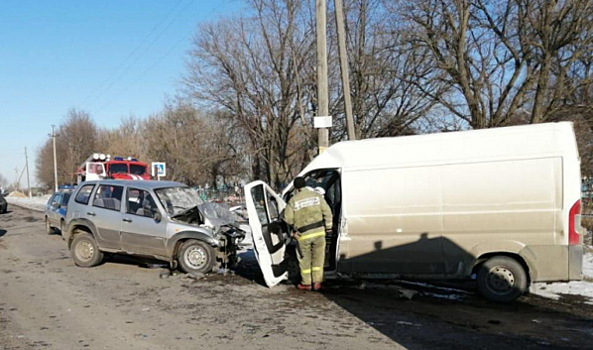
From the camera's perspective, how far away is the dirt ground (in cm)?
536

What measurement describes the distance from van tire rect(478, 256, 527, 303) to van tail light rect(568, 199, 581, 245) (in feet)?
2.50

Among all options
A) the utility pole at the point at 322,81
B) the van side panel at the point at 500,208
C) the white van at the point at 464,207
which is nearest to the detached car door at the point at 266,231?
the white van at the point at 464,207

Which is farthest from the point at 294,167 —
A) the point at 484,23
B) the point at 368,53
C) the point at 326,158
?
the point at 326,158

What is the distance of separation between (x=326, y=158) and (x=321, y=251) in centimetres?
143

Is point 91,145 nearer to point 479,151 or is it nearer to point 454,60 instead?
point 454,60

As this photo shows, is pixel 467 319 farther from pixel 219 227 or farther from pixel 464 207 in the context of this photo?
pixel 219 227

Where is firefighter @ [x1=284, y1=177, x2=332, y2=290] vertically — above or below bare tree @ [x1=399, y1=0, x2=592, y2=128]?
below

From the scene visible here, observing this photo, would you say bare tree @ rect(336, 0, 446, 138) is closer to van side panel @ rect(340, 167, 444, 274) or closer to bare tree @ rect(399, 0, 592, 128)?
bare tree @ rect(399, 0, 592, 128)

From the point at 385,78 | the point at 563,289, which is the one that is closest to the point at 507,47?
the point at 385,78

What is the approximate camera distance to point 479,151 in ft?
22.7

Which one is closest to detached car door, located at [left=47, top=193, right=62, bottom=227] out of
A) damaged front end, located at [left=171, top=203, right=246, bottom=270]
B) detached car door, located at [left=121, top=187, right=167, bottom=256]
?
detached car door, located at [left=121, top=187, right=167, bottom=256]

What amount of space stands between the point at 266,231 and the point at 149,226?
8.62ft

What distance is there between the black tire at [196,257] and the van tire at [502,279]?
4634 mm

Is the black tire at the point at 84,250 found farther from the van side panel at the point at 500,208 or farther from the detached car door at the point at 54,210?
the van side panel at the point at 500,208
